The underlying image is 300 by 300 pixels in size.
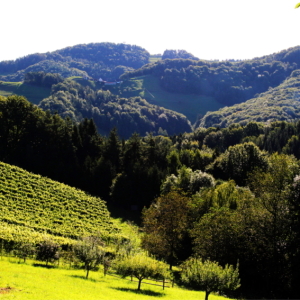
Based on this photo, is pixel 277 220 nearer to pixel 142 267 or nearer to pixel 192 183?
pixel 142 267

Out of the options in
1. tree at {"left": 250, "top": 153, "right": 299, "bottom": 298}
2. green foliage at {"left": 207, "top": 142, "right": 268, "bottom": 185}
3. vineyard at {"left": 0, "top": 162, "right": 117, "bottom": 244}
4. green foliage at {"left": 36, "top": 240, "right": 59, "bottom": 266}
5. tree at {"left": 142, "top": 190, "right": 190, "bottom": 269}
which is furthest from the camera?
green foliage at {"left": 207, "top": 142, "right": 268, "bottom": 185}

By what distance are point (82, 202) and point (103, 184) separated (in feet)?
55.0

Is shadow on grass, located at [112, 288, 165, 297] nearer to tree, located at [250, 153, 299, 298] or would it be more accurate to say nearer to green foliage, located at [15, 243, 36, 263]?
green foliage, located at [15, 243, 36, 263]

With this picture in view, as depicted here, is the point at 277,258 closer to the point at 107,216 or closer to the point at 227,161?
the point at 107,216

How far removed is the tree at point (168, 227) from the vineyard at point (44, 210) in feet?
35.7

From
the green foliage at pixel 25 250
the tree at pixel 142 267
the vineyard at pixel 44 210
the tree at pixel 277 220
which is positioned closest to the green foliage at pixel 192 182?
the vineyard at pixel 44 210

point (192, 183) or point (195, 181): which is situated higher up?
point (195, 181)

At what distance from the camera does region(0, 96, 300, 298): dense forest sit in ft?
127

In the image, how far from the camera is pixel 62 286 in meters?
25.3

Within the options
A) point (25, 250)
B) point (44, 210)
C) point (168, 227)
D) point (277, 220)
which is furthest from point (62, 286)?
point (44, 210)

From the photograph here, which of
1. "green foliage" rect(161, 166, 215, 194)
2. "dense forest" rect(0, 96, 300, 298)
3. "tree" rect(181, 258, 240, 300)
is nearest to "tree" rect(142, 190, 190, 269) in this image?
"dense forest" rect(0, 96, 300, 298)

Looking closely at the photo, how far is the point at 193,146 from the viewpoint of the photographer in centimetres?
13638

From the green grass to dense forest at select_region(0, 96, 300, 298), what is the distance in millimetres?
12723

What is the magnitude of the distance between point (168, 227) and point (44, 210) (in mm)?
23634
